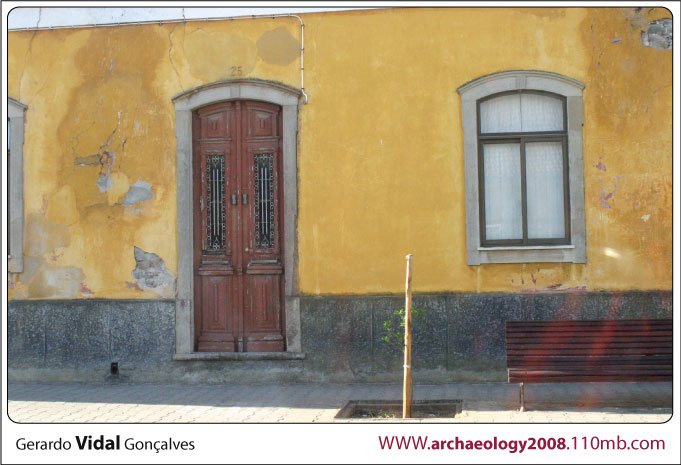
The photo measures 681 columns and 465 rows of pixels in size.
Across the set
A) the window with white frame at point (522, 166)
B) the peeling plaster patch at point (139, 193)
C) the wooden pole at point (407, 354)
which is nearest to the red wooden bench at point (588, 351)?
the wooden pole at point (407, 354)

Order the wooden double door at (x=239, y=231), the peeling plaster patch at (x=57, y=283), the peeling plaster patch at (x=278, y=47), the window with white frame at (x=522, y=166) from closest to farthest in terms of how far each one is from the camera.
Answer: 1. the window with white frame at (x=522, y=166)
2. the peeling plaster patch at (x=278, y=47)
3. the wooden double door at (x=239, y=231)
4. the peeling plaster patch at (x=57, y=283)

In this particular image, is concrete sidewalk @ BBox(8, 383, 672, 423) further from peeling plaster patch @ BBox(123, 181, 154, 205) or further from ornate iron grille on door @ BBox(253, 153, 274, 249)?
peeling plaster patch @ BBox(123, 181, 154, 205)

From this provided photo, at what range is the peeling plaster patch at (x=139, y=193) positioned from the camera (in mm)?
10422

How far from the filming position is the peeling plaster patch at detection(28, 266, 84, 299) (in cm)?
1053

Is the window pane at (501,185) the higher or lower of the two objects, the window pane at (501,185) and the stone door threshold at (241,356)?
the higher

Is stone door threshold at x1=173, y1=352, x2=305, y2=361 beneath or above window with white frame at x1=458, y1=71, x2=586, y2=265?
beneath

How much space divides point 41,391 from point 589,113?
6944 millimetres

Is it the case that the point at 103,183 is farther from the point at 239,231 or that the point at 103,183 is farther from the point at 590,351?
the point at 590,351

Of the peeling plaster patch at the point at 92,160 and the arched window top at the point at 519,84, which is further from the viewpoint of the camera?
the peeling plaster patch at the point at 92,160

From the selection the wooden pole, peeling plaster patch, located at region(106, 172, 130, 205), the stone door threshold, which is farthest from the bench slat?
peeling plaster patch, located at region(106, 172, 130, 205)

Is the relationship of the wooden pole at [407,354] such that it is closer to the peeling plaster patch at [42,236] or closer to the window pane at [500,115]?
the window pane at [500,115]

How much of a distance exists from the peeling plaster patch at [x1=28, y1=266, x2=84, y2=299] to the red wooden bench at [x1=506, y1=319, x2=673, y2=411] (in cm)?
524

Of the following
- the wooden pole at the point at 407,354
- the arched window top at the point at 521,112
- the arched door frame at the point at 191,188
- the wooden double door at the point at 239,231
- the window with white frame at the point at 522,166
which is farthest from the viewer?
the wooden double door at the point at 239,231

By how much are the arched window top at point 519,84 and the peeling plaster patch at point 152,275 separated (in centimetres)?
403
